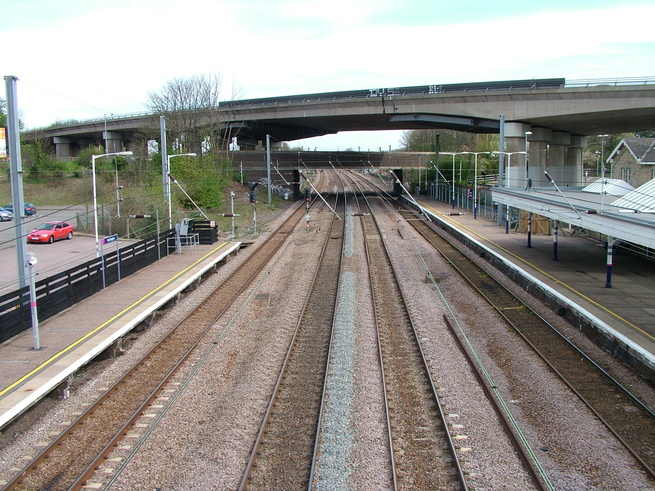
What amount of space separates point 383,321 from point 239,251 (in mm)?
15699

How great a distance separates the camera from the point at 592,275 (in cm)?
2153

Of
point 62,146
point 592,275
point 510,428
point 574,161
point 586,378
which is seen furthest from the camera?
point 62,146

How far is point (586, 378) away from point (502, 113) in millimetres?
36861

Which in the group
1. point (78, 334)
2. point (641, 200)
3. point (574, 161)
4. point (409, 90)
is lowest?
point (78, 334)

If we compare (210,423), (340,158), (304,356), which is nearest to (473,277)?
(304,356)

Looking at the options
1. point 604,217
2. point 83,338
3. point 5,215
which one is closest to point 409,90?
point 5,215

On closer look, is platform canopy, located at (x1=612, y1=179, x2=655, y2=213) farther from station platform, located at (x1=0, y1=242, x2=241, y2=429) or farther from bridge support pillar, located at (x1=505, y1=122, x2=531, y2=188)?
bridge support pillar, located at (x1=505, y1=122, x2=531, y2=188)

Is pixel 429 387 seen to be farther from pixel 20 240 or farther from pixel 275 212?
pixel 275 212

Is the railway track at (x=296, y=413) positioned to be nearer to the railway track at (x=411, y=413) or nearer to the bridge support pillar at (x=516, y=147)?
the railway track at (x=411, y=413)

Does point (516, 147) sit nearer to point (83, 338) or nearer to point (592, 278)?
point (592, 278)

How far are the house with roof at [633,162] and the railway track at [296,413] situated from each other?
31.1m

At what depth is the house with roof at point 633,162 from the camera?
130 feet

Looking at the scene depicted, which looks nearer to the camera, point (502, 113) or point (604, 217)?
point (604, 217)

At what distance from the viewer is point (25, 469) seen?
8344 millimetres
